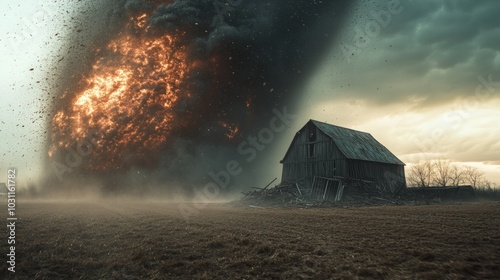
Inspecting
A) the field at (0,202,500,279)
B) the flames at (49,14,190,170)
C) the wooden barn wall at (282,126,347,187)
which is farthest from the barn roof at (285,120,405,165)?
the field at (0,202,500,279)

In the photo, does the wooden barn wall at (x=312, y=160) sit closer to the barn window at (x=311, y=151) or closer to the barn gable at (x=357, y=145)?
the barn window at (x=311, y=151)

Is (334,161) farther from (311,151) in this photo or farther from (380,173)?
(380,173)

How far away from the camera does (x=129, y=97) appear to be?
A: 42875mm

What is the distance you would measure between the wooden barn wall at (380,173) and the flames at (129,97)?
26.8m

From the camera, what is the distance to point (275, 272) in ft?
22.3

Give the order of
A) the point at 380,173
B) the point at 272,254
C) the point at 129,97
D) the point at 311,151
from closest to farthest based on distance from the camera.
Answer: the point at 272,254 < the point at 311,151 < the point at 380,173 < the point at 129,97

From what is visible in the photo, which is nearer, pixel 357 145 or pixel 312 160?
pixel 312 160

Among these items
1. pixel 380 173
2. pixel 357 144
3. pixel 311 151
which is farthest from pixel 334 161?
pixel 380 173

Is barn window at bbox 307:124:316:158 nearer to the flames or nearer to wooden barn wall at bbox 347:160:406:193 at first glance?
wooden barn wall at bbox 347:160:406:193

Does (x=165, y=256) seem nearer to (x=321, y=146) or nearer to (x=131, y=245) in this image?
(x=131, y=245)

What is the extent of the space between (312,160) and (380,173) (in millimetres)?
10370

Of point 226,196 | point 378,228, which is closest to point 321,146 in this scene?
point 226,196

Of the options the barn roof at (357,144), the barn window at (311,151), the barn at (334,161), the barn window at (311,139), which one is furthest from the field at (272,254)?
the barn window at (311,139)

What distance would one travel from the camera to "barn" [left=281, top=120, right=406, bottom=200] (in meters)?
35.9
